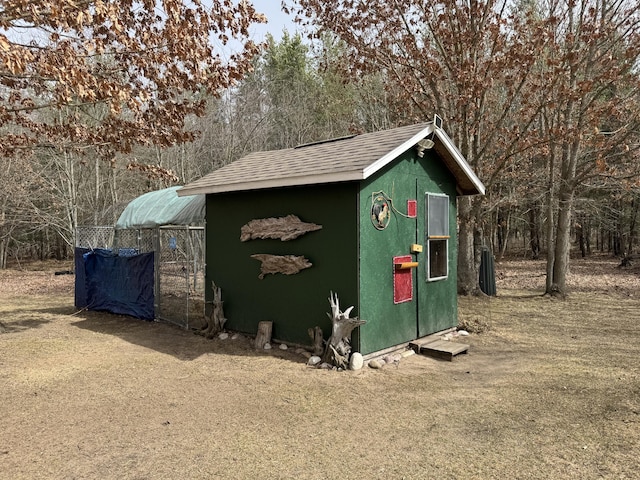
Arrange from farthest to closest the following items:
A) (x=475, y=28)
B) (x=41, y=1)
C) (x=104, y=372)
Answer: (x=475, y=28), (x=104, y=372), (x=41, y=1)

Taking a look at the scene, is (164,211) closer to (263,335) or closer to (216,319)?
(216,319)

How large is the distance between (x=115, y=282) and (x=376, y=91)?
39.9 ft

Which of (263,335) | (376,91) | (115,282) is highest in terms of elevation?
(376,91)

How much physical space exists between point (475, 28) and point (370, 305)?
8.08 m

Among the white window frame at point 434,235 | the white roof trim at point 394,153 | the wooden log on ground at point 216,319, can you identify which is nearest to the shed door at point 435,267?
the white window frame at point 434,235

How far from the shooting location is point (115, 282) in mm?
10773

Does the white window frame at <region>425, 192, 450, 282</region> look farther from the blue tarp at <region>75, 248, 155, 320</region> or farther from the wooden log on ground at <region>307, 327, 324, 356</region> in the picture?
the blue tarp at <region>75, 248, 155, 320</region>

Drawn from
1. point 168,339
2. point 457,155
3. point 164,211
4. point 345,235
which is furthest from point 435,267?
point 164,211

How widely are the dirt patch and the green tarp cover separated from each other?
2.81m

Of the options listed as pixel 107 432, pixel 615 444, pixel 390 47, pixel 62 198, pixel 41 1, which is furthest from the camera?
pixel 62 198

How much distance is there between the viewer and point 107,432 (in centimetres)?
434

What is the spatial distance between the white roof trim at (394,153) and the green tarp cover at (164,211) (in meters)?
5.01

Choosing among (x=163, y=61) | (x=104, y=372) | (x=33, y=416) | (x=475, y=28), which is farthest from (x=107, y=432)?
(x=475, y=28)

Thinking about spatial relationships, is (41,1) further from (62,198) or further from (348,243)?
(62,198)
